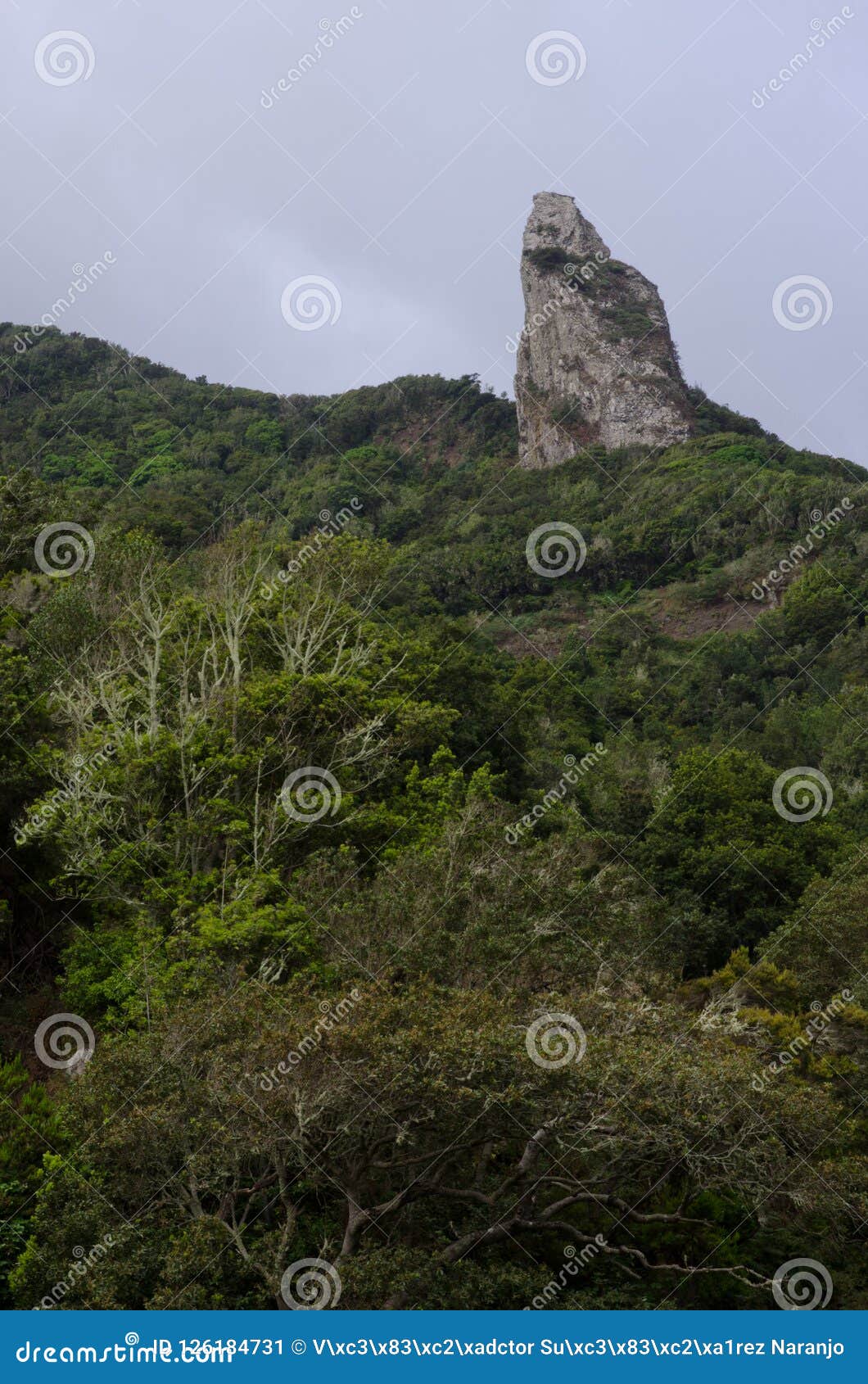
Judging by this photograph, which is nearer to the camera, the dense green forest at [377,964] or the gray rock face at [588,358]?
the dense green forest at [377,964]

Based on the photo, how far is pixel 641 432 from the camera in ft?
306

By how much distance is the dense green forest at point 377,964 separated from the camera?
10.8 m

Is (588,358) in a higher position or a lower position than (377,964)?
higher

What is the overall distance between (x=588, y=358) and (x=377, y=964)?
91.6 metres

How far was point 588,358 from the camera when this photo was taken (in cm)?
9931

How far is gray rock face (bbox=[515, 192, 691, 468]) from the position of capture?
311 feet

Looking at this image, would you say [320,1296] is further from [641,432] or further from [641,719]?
[641,432]

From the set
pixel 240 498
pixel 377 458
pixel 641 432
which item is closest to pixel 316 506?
pixel 240 498

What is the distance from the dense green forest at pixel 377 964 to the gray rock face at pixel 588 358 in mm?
52862

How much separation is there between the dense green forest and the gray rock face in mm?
52862

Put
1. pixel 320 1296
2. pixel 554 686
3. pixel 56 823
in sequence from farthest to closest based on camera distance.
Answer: pixel 554 686
pixel 56 823
pixel 320 1296

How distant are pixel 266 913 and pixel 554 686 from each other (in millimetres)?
32296

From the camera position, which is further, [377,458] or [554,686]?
[377,458]

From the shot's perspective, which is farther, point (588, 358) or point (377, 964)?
point (588, 358)
